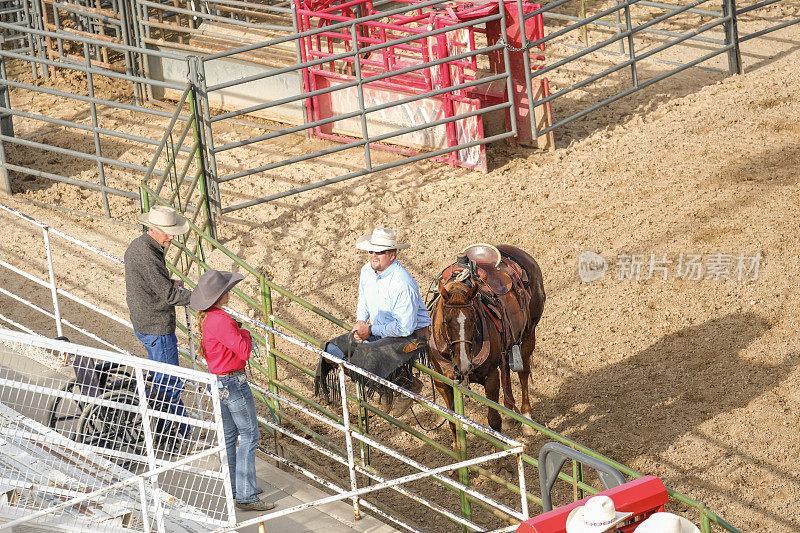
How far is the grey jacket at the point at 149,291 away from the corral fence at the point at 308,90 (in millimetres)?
2912

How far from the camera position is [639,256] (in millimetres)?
10156

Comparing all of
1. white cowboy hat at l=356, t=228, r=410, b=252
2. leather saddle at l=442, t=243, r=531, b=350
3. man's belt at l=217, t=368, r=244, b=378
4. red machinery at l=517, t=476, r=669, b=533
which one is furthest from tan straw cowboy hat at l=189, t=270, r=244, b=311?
red machinery at l=517, t=476, r=669, b=533

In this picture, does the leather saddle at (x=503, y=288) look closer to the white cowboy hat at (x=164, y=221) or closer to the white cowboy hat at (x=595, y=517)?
the white cowboy hat at (x=164, y=221)

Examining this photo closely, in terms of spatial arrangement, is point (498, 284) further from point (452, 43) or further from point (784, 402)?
point (452, 43)

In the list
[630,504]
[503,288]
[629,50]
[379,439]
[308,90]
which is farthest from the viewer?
[308,90]

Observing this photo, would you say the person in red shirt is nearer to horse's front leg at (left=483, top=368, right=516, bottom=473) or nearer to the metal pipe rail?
horse's front leg at (left=483, top=368, right=516, bottom=473)

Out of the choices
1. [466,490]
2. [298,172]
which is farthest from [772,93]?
[466,490]

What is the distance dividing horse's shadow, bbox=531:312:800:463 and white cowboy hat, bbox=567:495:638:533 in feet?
12.0

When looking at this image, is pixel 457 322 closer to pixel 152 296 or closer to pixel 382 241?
pixel 382 241

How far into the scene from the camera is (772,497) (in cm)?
713

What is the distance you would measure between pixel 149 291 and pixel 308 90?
6.67 meters

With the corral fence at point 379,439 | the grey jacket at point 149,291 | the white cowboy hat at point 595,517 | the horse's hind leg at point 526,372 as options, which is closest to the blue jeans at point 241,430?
the corral fence at point 379,439

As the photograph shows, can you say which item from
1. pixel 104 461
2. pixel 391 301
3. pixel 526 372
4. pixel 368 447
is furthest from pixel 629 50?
pixel 104 461

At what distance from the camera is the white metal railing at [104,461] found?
5078 mm
